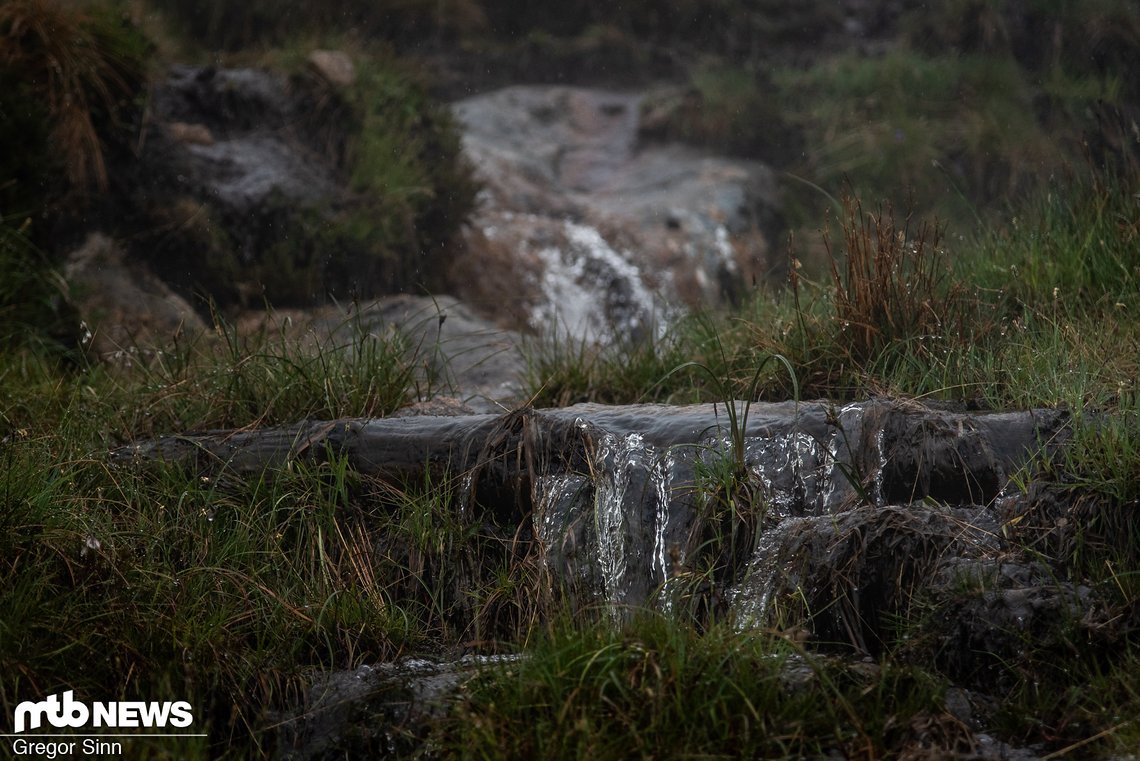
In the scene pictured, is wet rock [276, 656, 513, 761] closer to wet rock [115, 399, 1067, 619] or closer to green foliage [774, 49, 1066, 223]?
wet rock [115, 399, 1067, 619]

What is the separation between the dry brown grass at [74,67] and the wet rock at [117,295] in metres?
0.45

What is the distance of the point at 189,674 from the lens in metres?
2.88

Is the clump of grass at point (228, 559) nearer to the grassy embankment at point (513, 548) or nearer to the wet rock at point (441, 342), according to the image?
the grassy embankment at point (513, 548)

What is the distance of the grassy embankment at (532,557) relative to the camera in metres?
2.60

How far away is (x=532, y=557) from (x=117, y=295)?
412cm

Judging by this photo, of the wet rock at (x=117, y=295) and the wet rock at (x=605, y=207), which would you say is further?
the wet rock at (x=605, y=207)

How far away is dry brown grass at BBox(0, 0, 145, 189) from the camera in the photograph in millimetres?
6172

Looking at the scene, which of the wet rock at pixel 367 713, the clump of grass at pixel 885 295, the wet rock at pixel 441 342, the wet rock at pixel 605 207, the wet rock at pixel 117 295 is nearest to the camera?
the wet rock at pixel 367 713

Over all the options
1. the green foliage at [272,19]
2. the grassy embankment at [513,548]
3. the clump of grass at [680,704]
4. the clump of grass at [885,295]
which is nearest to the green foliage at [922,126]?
the green foliage at [272,19]

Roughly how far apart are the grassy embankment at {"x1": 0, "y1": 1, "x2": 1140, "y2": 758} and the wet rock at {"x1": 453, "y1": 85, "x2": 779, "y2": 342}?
2.89 m

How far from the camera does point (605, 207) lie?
9.46 m

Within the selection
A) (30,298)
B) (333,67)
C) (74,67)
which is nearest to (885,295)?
(30,298)

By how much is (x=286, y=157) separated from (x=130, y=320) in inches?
71.0

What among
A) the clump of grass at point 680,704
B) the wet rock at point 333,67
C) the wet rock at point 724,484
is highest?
the wet rock at point 333,67
